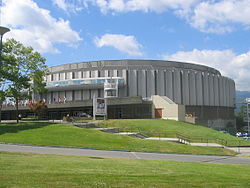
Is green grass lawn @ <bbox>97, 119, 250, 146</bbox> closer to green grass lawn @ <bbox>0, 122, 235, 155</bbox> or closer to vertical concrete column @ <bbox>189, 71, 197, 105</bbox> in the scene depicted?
green grass lawn @ <bbox>0, 122, 235, 155</bbox>

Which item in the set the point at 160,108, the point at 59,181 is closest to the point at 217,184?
the point at 59,181

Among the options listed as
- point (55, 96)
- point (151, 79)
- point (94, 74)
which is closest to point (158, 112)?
point (151, 79)

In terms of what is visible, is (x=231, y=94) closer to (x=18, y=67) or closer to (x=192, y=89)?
(x=192, y=89)

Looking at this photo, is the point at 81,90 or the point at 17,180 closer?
the point at 17,180

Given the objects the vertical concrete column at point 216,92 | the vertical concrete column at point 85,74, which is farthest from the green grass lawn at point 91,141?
the vertical concrete column at point 216,92

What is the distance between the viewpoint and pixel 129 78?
70.7 m

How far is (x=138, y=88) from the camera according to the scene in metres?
70.7

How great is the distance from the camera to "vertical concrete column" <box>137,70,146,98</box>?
70312 mm

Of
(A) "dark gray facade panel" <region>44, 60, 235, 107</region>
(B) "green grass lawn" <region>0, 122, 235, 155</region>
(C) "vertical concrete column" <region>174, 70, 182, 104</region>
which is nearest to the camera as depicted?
(B) "green grass lawn" <region>0, 122, 235, 155</region>

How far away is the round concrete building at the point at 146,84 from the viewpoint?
7044 cm

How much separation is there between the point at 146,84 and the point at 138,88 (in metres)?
2.29

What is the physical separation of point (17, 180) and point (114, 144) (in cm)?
1941

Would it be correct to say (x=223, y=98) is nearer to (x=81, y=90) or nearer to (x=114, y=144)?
(x=81, y=90)

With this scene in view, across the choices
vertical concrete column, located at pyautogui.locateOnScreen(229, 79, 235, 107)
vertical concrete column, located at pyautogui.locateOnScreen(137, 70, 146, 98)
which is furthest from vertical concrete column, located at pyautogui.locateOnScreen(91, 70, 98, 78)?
vertical concrete column, located at pyautogui.locateOnScreen(229, 79, 235, 107)
